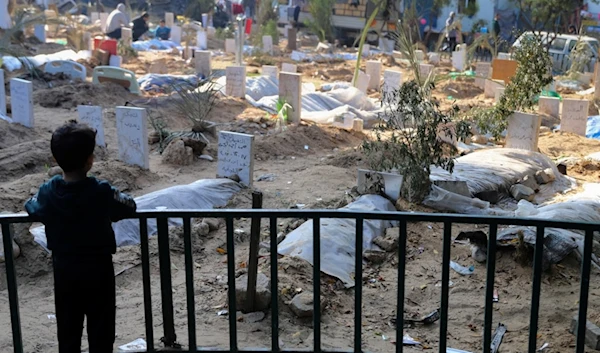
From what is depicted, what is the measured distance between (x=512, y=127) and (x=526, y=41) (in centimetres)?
135

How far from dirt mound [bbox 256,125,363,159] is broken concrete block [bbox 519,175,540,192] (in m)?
3.37

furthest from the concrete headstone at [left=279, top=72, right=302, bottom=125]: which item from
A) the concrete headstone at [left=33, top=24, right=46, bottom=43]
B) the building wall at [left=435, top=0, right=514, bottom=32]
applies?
the building wall at [left=435, top=0, right=514, bottom=32]

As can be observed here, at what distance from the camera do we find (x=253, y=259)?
4309mm

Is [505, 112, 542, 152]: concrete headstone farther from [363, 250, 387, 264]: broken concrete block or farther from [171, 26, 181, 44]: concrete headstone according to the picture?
[171, 26, 181, 44]: concrete headstone

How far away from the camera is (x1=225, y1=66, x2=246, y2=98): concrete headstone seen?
47.4 feet

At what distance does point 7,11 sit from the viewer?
915 inches

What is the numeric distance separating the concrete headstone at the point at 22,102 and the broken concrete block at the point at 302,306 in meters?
7.48

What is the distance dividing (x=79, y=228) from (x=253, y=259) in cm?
153

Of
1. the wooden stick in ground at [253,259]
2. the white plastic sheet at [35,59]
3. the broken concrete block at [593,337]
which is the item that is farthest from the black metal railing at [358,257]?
the white plastic sheet at [35,59]

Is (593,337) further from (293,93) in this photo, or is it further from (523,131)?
(293,93)

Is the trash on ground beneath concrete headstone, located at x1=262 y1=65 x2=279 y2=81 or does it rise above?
beneath

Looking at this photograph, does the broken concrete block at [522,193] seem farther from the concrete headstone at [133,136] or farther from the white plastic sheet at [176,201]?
the concrete headstone at [133,136]

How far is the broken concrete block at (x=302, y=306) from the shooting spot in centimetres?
454

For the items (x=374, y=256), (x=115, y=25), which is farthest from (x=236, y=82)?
(x=115, y=25)
